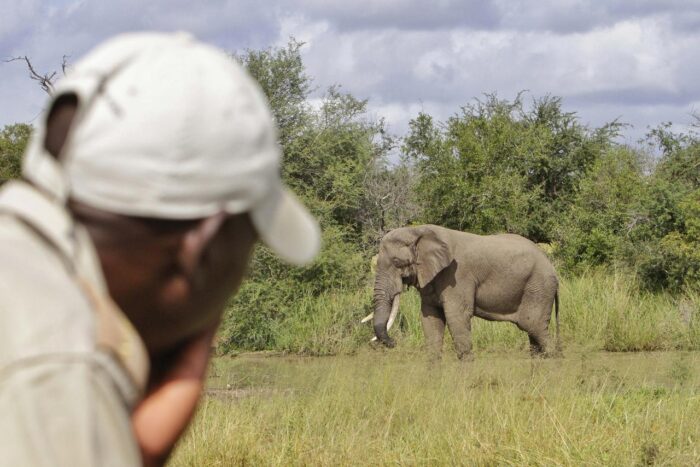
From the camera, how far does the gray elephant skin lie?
500 inches

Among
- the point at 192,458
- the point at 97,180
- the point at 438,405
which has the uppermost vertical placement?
the point at 97,180

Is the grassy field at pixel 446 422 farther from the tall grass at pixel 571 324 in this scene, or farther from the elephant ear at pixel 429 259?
the tall grass at pixel 571 324

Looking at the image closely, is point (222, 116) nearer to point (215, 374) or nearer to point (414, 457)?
point (414, 457)

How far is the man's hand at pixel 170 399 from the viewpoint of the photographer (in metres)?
0.86

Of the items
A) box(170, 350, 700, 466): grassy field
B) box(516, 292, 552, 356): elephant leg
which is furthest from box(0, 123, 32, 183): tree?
box(516, 292, 552, 356): elephant leg

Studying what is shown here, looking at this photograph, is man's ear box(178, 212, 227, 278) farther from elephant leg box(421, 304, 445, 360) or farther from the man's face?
elephant leg box(421, 304, 445, 360)

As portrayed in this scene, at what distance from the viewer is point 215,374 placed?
38.3 ft

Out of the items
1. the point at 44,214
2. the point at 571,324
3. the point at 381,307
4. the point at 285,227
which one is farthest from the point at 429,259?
Answer: the point at 44,214

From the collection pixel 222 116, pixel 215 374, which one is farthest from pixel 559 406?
pixel 222 116

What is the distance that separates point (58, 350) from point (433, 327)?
1240 centimetres

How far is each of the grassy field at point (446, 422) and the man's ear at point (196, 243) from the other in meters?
5.16

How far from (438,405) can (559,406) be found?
93 centimetres

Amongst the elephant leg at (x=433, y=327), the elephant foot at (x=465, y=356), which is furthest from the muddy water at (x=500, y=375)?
the elephant leg at (x=433, y=327)

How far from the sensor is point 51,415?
73 cm
